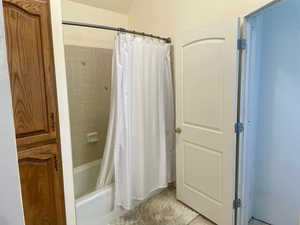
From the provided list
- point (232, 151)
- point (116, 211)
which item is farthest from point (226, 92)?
point (116, 211)

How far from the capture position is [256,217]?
7.12ft

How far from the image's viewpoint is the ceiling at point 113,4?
8.48 ft

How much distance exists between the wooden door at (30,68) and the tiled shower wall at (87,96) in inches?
49.1

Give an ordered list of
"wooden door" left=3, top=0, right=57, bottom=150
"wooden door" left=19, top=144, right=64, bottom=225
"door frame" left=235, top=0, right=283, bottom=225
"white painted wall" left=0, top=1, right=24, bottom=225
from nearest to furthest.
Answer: "white painted wall" left=0, top=1, right=24, bottom=225
"wooden door" left=3, top=0, right=57, bottom=150
"wooden door" left=19, top=144, right=64, bottom=225
"door frame" left=235, top=0, right=283, bottom=225

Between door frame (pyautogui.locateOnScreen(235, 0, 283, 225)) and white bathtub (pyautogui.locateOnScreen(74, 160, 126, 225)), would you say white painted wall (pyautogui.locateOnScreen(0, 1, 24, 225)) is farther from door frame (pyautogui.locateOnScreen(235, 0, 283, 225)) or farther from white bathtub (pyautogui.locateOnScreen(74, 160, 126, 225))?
door frame (pyautogui.locateOnScreen(235, 0, 283, 225))

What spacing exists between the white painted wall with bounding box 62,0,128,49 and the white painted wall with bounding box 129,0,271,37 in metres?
0.28

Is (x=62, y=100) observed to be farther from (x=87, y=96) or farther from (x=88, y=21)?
(x=88, y=21)

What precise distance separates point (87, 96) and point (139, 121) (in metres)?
0.87

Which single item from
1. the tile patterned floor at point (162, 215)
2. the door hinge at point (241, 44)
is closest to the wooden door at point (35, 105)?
the tile patterned floor at point (162, 215)

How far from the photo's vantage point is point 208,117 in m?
1.98

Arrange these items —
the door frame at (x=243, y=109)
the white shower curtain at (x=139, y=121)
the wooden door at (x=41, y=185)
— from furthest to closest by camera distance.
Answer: the white shower curtain at (x=139, y=121), the door frame at (x=243, y=109), the wooden door at (x=41, y=185)

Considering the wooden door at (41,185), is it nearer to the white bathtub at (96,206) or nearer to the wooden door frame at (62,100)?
the wooden door frame at (62,100)

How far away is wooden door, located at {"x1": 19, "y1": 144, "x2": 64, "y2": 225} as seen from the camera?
48.4 inches

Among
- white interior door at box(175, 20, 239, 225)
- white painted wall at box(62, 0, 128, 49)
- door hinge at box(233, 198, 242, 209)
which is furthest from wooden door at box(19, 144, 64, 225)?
white painted wall at box(62, 0, 128, 49)
